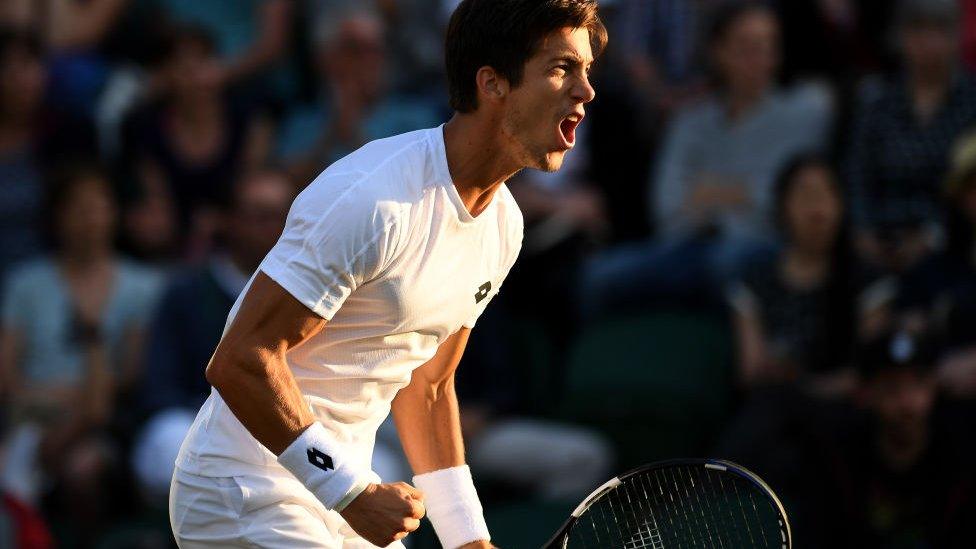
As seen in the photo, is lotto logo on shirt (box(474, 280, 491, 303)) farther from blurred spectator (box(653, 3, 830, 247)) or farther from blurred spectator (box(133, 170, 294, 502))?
blurred spectator (box(653, 3, 830, 247))

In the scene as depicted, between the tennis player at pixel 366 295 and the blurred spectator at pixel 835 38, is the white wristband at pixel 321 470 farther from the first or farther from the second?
the blurred spectator at pixel 835 38

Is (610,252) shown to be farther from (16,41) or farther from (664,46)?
(16,41)

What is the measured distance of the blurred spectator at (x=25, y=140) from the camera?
322 inches

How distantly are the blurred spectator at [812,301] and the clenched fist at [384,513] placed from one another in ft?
12.3

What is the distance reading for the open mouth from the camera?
348 centimetres

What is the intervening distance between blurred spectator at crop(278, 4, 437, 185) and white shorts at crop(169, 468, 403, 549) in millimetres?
4544

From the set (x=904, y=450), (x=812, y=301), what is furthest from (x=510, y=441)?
(x=904, y=450)

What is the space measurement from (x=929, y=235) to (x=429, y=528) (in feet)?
8.09

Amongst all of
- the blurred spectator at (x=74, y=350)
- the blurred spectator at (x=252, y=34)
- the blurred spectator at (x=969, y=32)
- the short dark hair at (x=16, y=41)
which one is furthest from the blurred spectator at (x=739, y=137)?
the short dark hair at (x=16, y=41)

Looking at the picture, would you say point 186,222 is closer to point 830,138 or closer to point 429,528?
point 429,528

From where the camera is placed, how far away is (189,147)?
8.42 m

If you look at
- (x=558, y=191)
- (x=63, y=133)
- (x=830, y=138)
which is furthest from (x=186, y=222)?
(x=830, y=138)

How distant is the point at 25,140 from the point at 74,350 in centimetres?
142

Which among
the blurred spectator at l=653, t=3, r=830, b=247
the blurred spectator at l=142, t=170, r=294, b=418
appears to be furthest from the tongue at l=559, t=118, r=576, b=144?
the blurred spectator at l=653, t=3, r=830, b=247
